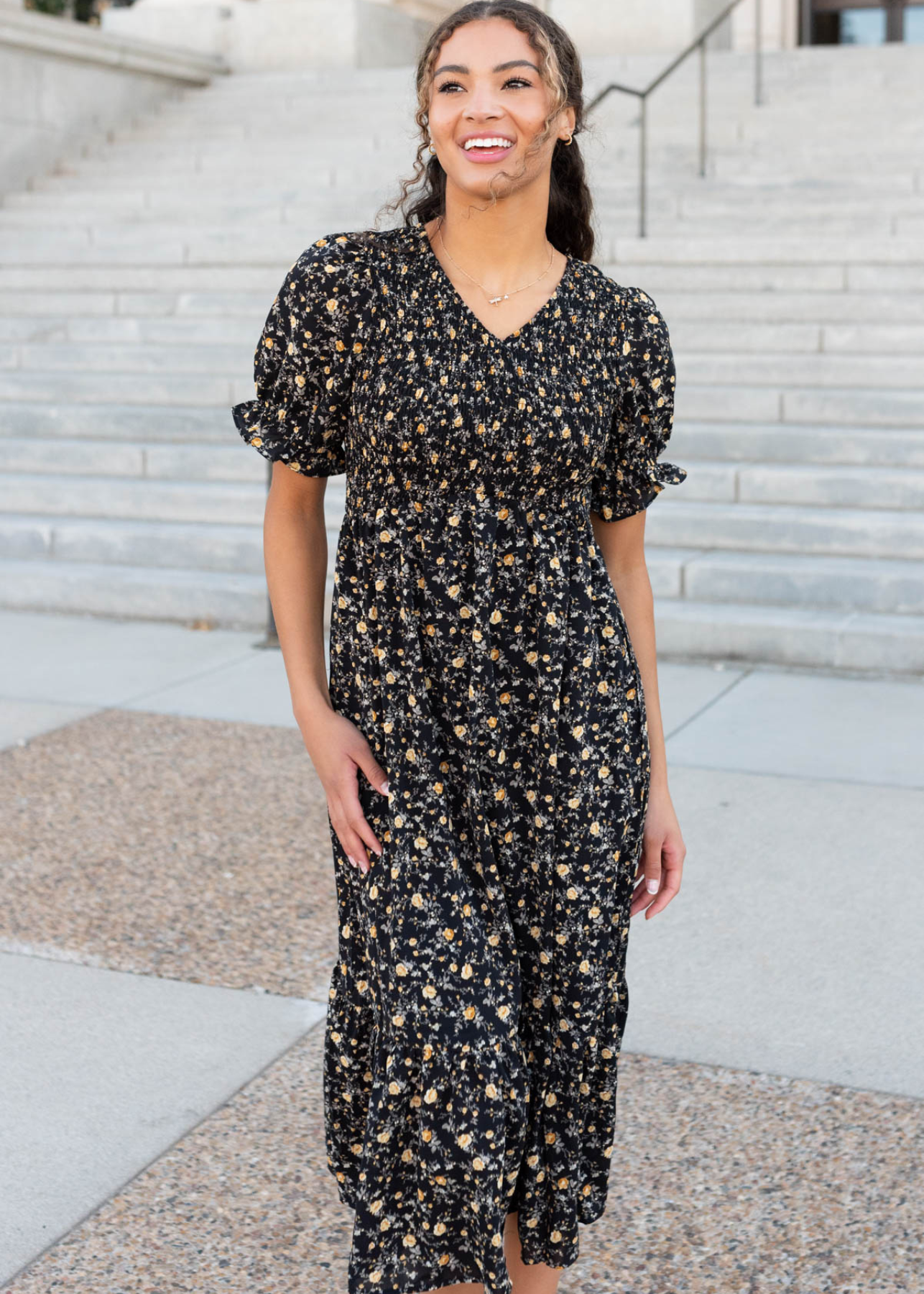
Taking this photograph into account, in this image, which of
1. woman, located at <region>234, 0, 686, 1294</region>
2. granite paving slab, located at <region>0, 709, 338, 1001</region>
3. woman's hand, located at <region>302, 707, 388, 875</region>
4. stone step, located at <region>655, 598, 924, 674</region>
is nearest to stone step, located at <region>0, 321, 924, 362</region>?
stone step, located at <region>655, 598, 924, 674</region>

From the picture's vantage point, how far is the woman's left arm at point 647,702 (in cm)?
234

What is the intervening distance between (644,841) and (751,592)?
502 cm

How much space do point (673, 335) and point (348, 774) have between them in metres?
7.78

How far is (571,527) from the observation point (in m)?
2.18

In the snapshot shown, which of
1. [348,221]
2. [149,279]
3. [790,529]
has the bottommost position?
[790,529]

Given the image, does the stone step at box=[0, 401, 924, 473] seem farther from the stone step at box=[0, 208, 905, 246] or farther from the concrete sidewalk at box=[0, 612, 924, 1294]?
the stone step at box=[0, 208, 905, 246]

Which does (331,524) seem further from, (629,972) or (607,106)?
(607,106)

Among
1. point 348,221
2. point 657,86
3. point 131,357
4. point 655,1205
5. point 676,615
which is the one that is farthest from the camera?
point 348,221

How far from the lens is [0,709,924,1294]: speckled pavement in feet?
8.94

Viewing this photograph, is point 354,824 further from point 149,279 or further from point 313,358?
point 149,279

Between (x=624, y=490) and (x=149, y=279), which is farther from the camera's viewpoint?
(x=149, y=279)

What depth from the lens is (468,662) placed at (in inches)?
83.1

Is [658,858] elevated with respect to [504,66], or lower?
lower

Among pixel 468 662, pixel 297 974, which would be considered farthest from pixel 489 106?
pixel 297 974
